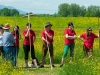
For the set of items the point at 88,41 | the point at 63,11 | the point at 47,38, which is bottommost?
the point at 63,11

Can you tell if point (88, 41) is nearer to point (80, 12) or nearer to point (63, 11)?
point (80, 12)

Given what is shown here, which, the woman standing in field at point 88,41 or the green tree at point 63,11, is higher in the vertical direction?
the woman standing in field at point 88,41

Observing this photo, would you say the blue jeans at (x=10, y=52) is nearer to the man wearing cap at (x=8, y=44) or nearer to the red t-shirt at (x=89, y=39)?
the man wearing cap at (x=8, y=44)

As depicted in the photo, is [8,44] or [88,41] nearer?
[8,44]

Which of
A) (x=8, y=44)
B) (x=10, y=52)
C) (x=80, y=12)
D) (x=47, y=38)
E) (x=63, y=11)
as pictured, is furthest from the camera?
(x=63, y=11)

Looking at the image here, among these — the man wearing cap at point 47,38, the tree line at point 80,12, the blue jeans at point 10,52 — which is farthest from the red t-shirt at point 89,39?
the tree line at point 80,12

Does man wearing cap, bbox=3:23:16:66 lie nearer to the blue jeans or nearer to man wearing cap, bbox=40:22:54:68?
the blue jeans

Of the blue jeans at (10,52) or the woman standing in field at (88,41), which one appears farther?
the woman standing in field at (88,41)

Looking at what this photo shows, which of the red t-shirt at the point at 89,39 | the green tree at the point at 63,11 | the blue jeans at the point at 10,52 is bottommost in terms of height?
the green tree at the point at 63,11

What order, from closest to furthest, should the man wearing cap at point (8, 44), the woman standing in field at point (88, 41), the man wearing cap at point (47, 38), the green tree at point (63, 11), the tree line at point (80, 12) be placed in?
1. the man wearing cap at point (8, 44)
2. the man wearing cap at point (47, 38)
3. the woman standing in field at point (88, 41)
4. the tree line at point (80, 12)
5. the green tree at point (63, 11)

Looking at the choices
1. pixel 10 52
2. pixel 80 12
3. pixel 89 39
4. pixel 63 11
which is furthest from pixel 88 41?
pixel 63 11

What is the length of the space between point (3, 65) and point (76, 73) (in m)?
1.93

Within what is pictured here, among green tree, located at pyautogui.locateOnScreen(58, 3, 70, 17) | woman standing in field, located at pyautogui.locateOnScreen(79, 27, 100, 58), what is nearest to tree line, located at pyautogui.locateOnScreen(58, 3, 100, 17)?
green tree, located at pyautogui.locateOnScreen(58, 3, 70, 17)

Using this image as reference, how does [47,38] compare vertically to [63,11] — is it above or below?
above
